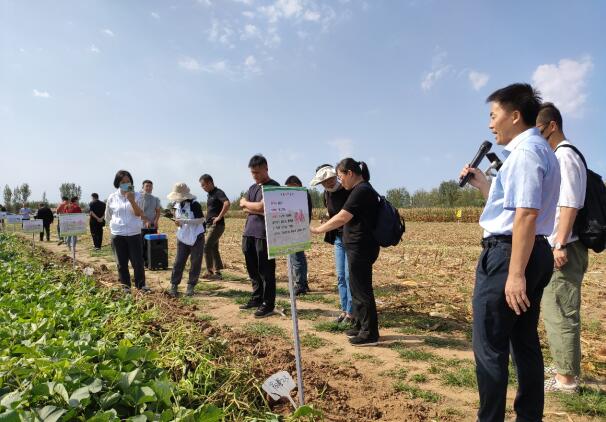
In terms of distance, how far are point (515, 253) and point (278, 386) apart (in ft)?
5.02

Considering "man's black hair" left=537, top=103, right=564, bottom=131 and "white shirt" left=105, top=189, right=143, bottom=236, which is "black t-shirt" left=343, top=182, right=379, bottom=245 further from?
"white shirt" left=105, top=189, right=143, bottom=236

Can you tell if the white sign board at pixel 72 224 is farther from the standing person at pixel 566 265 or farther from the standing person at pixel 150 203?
the standing person at pixel 566 265

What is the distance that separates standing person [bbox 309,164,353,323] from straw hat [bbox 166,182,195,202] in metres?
2.84

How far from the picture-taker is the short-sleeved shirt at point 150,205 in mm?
8820

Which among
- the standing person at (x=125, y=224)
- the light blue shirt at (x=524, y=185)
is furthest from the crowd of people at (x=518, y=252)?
the standing person at (x=125, y=224)

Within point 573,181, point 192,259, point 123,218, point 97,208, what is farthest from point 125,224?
point 97,208

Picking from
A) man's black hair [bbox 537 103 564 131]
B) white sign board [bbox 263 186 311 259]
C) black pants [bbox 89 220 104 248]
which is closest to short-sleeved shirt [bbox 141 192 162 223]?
black pants [bbox 89 220 104 248]

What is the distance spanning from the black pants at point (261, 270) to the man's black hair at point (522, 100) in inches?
143

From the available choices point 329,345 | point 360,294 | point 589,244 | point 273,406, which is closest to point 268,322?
point 329,345

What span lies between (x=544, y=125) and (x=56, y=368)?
11.7 ft

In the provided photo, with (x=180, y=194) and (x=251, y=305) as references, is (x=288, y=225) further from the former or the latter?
(x=180, y=194)

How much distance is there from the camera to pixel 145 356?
2.39 meters

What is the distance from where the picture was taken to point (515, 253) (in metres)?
1.99

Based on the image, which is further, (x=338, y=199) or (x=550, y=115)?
(x=338, y=199)
